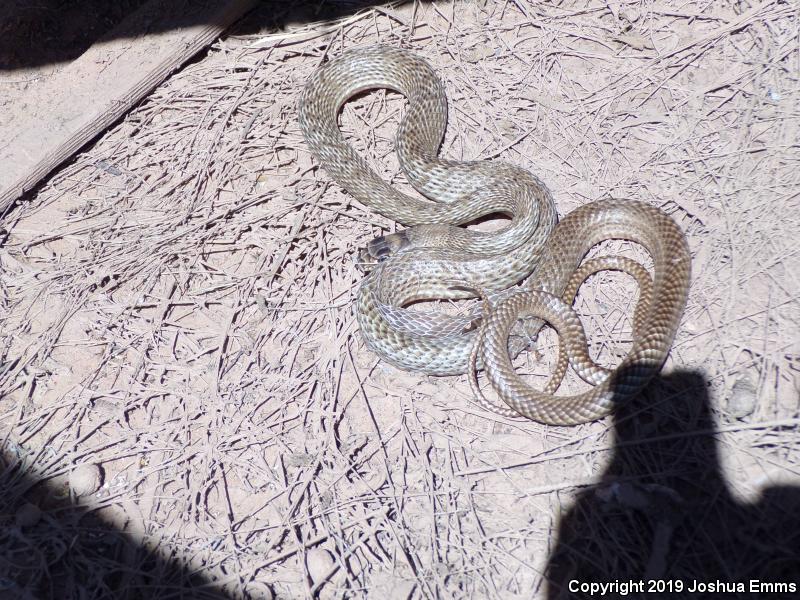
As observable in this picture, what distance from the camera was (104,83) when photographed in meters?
5.27

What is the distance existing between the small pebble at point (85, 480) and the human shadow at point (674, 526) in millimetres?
2734

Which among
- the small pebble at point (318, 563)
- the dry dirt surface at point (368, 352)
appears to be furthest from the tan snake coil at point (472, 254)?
the small pebble at point (318, 563)

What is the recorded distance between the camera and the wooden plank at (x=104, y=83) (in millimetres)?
5051

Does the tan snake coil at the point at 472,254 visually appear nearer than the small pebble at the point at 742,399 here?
No

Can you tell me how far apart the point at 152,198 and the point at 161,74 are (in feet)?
4.08

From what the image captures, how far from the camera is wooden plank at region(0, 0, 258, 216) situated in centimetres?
505

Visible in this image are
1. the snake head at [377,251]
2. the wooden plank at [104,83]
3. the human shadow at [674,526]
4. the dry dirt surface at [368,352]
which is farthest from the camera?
the wooden plank at [104,83]

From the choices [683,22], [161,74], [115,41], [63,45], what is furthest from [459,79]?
[63,45]

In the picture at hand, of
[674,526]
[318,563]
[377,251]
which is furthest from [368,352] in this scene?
[674,526]

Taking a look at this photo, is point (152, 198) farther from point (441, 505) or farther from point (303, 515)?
point (441, 505)

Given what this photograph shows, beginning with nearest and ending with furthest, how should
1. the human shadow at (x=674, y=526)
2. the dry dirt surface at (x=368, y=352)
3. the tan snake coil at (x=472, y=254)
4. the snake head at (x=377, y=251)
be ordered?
the human shadow at (x=674, y=526) → the dry dirt surface at (x=368, y=352) → the tan snake coil at (x=472, y=254) → the snake head at (x=377, y=251)

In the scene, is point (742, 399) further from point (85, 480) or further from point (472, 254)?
point (85, 480)

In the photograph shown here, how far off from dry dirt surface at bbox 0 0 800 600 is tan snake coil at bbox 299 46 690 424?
18 centimetres

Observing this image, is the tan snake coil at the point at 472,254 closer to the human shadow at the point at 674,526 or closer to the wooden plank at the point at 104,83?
the human shadow at the point at 674,526
